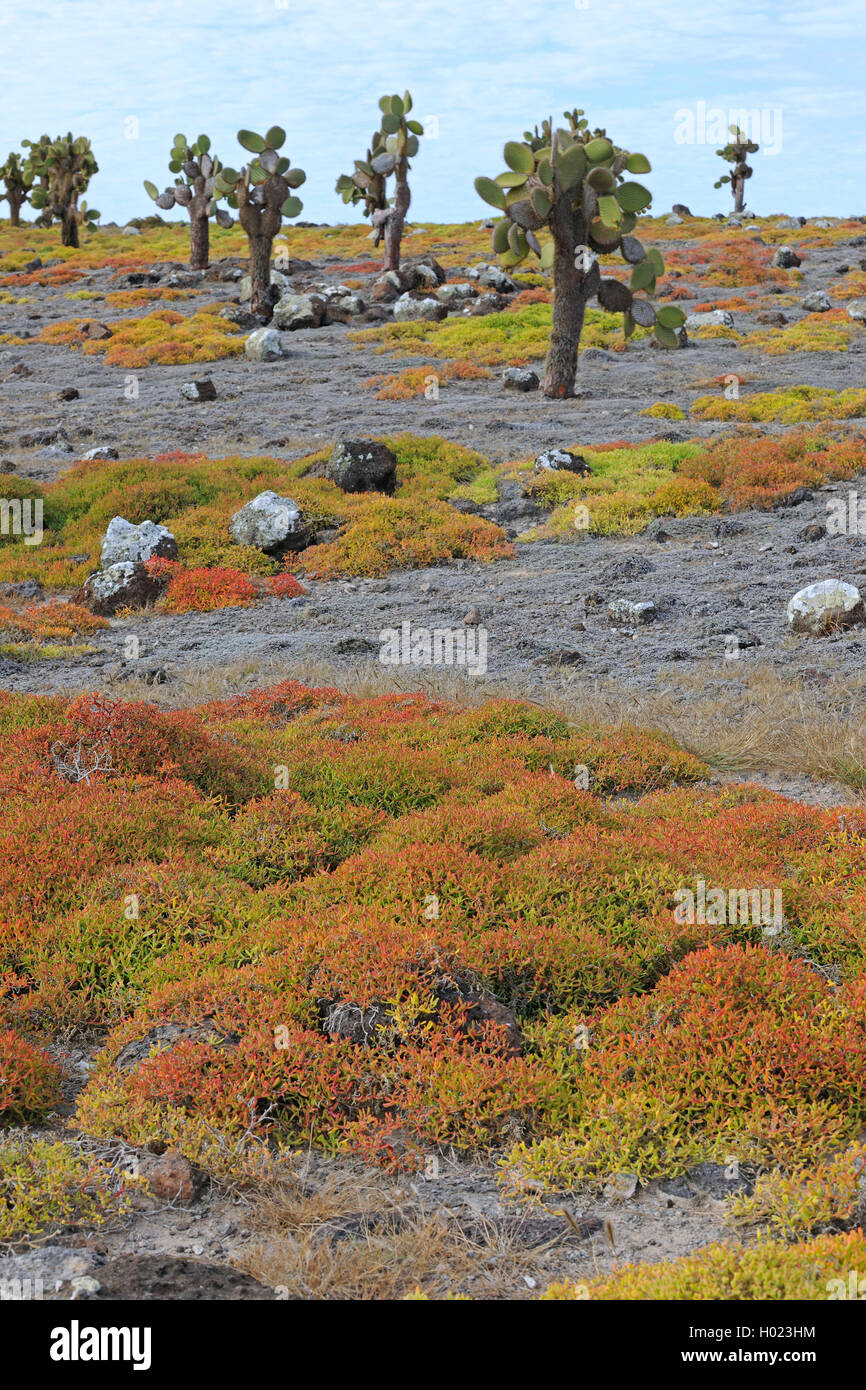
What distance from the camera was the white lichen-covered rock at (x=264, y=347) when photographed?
33.6 meters

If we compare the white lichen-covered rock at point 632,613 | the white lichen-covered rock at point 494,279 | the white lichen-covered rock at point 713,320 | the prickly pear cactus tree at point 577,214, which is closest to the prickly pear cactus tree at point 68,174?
the white lichen-covered rock at point 494,279

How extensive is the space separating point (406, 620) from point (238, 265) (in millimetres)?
42442

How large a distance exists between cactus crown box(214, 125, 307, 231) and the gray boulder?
23.6 meters

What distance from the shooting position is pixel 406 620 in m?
14.9

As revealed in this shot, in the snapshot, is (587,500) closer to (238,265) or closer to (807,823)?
(807,823)

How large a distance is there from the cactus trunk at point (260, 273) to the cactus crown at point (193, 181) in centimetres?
841

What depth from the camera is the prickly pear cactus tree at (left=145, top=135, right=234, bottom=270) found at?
48812mm

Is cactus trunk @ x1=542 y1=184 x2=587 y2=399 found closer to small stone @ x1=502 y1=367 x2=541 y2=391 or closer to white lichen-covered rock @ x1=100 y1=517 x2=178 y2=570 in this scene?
small stone @ x1=502 y1=367 x2=541 y2=391

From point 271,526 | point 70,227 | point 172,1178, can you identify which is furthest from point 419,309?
point 172,1178

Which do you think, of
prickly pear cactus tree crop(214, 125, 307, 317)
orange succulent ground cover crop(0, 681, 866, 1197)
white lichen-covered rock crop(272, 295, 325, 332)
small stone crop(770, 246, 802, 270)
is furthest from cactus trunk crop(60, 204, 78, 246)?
orange succulent ground cover crop(0, 681, 866, 1197)

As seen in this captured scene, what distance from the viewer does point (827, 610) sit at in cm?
1318

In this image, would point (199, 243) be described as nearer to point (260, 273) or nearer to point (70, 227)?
point (260, 273)

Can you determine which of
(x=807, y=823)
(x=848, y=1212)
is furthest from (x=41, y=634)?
(x=848, y=1212)

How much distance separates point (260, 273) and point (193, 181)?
12.0m
